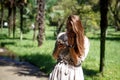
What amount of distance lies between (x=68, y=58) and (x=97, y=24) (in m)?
39.1

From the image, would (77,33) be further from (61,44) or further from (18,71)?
(18,71)

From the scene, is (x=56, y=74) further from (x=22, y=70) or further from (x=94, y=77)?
(x=22, y=70)

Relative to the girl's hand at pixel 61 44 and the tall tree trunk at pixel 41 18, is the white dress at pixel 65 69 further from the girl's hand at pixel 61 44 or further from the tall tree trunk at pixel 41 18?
the tall tree trunk at pixel 41 18

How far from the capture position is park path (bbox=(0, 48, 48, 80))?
14157 mm

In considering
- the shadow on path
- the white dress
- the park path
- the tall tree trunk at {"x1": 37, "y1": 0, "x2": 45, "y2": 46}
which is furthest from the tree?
the white dress

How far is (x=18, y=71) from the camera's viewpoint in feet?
51.2

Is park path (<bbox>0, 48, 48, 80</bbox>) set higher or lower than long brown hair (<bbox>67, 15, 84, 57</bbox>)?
lower

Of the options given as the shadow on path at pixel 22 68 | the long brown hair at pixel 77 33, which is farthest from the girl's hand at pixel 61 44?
the shadow on path at pixel 22 68

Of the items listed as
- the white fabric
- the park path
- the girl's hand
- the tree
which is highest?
the tree

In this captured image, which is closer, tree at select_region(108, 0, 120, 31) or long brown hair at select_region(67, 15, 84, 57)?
long brown hair at select_region(67, 15, 84, 57)

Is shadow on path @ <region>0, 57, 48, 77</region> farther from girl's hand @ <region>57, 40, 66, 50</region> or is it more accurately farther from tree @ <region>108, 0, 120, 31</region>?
tree @ <region>108, 0, 120, 31</region>

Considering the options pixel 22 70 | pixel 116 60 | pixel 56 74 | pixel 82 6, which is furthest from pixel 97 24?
pixel 56 74

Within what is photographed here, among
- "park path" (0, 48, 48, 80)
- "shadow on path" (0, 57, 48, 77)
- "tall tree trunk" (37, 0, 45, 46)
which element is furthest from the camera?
"tall tree trunk" (37, 0, 45, 46)

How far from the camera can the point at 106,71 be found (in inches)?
578
